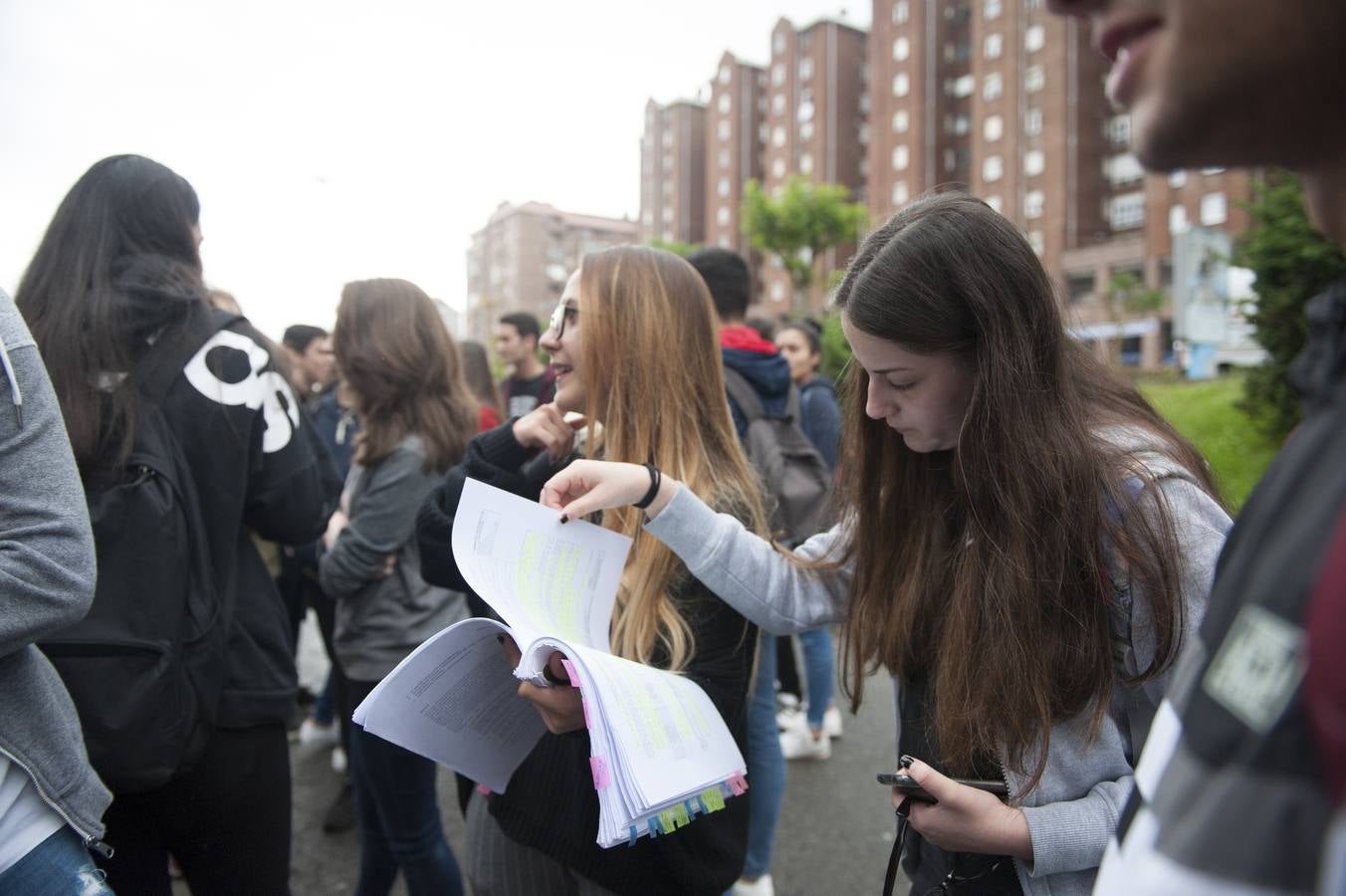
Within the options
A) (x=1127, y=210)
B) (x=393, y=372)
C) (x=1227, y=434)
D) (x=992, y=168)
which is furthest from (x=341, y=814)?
(x=1127, y=210)

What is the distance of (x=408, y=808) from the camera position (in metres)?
2.43

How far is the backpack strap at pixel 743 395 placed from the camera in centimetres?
318

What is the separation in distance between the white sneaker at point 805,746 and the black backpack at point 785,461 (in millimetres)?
1524

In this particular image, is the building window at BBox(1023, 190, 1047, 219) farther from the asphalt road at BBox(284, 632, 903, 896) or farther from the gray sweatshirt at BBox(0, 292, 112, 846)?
the gray sweatshirt at BBox(0, 292, 112, 846)

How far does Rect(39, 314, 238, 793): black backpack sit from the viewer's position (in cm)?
160

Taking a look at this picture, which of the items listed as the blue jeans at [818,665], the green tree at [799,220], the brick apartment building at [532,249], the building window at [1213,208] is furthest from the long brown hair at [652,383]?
the brick apartment building at [532,249]

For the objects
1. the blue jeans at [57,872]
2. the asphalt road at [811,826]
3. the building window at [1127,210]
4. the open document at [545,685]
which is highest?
the building window at [1127,210]

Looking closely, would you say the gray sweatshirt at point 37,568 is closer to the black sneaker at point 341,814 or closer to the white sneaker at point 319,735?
the black sneaker at point 341,814

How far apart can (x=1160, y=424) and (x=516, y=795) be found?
4.61 ft

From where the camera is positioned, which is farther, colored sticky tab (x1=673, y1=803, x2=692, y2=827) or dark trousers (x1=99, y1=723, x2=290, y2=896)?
dark trousers (x1=99, y1=723, x2=290, y2=896)

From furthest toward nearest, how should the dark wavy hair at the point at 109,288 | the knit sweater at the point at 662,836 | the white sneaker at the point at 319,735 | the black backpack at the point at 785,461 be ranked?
the white sneaker at the point at 319,735
the black backpack at the point at 785,461
the dark wavy hair at the point at 109,288
the knit sweater at the point at 662,836

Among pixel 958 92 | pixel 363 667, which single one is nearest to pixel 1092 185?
pixel 958 92

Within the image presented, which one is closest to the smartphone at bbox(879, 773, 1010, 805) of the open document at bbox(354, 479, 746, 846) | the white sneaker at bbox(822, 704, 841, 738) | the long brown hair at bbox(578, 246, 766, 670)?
the open document at bbox(354, 479, 746, 846)

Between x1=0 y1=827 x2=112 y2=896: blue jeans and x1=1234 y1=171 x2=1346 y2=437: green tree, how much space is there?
8.77 meters
